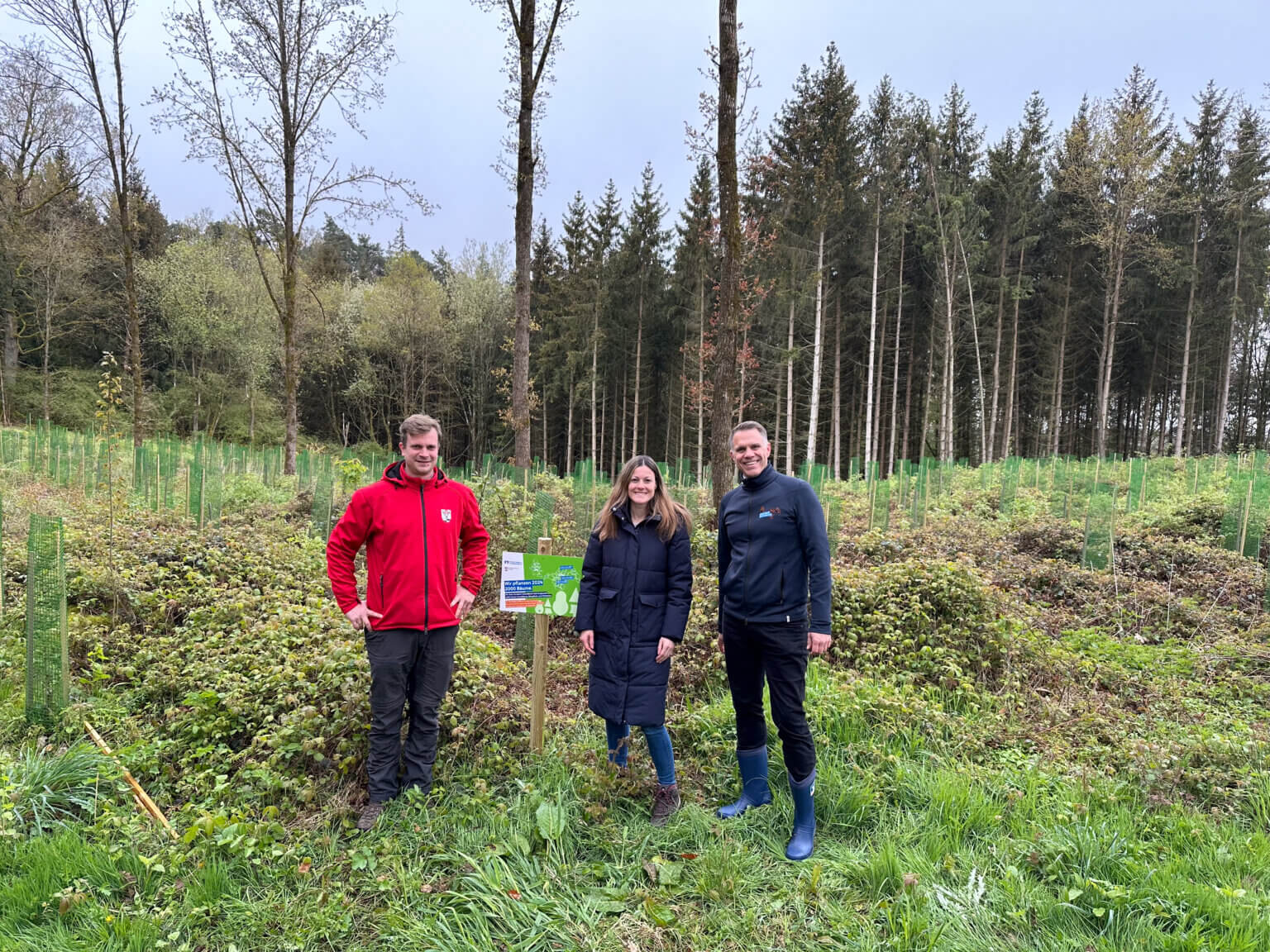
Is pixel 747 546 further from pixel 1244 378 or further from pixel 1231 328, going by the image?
pixel 1244 378

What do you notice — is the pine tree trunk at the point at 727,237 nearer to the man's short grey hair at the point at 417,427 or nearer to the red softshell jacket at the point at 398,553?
the man's short grey hair at the point at 417,427

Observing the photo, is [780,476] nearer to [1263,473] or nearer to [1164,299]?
[1263,473]

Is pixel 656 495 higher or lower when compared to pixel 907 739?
higher

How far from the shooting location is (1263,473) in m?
7.88

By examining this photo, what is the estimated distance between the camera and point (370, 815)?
8.44 ft

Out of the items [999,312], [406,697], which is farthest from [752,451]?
[999,312]

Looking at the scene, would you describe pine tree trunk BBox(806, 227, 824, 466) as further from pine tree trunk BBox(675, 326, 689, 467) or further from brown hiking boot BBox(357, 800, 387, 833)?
brown hiking boot BBox(357, 800, 387, 833)

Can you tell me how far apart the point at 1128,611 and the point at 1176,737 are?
2.33 m

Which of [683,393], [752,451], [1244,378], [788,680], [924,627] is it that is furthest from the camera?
[1244,378]

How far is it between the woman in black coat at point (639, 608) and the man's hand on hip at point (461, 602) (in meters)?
0.58

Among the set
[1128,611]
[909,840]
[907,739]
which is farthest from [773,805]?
[1128,611]

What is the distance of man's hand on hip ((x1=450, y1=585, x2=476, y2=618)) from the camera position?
9.39 ft

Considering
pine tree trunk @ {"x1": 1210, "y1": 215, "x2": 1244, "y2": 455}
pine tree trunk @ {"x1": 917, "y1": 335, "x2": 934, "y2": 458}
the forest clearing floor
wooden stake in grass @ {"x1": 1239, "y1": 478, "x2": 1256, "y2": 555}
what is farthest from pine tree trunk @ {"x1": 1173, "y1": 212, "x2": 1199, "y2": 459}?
the forest clearing floor

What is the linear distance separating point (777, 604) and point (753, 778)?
36.2 inches
